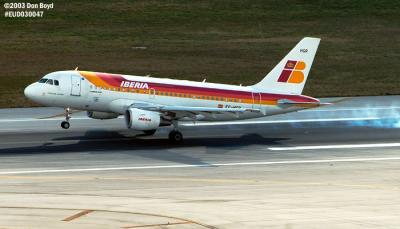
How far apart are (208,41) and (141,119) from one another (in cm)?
4664

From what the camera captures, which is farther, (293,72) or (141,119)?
(293,72)

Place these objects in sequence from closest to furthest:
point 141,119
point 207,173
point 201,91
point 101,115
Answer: point 207,173 → point 141,119 → point 201,91 → point 101,115

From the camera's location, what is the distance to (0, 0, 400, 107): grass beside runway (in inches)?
3125

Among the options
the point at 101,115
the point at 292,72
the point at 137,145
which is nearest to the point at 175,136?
the point at 137,145

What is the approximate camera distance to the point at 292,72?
5294 centimetres

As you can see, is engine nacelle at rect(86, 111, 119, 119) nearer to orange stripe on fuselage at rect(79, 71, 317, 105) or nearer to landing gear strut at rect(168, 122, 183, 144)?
orange stripe on fuselage at rect(79, 71, 317, 105)

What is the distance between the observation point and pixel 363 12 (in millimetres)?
108500

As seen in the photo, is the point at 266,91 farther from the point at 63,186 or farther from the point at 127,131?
the point at 63,186

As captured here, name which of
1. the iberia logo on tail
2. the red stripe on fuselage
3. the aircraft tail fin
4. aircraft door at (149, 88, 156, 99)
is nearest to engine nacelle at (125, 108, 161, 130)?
aircraft door at (149, 88, 156, 99)

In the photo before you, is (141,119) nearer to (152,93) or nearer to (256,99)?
(152,93)

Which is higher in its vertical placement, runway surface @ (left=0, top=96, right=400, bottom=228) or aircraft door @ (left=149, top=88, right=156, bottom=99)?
aircraft door @ (left=149, top=88, right=156, bottom=99)

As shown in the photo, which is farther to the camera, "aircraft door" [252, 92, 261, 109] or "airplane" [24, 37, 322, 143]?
"aircraft door" [252, 92, 261, 109]

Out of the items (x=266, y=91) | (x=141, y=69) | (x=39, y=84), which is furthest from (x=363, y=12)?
(x=39, y=84)

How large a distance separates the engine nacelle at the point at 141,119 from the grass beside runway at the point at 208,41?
20016 mm
